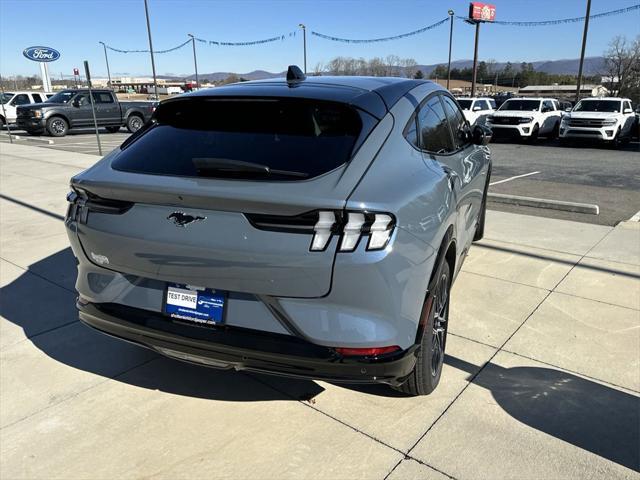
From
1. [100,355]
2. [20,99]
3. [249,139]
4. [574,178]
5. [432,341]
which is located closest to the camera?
[249,139]

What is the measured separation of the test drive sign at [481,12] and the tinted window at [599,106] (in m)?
24.9

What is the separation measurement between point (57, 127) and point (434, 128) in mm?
22423

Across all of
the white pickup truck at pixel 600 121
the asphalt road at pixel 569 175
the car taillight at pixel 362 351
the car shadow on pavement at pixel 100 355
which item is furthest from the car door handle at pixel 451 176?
the white pickup truck at pixel 600 121

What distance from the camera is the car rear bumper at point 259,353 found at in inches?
85.5

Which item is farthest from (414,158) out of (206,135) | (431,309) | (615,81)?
(615,81)

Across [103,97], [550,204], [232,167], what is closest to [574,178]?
[550,204]

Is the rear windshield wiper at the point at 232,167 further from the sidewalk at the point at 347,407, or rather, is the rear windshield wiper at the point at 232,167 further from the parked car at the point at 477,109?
the parked car at the point at 477,109

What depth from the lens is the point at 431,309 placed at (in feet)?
8.39

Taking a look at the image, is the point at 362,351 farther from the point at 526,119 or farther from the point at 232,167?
the point at 526,119

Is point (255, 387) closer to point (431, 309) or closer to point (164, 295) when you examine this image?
point (164, 295)

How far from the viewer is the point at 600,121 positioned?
1694 cm

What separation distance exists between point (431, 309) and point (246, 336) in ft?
3.12

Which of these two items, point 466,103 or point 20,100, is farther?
point 20,100

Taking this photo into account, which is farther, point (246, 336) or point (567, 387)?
point (567, 387)
